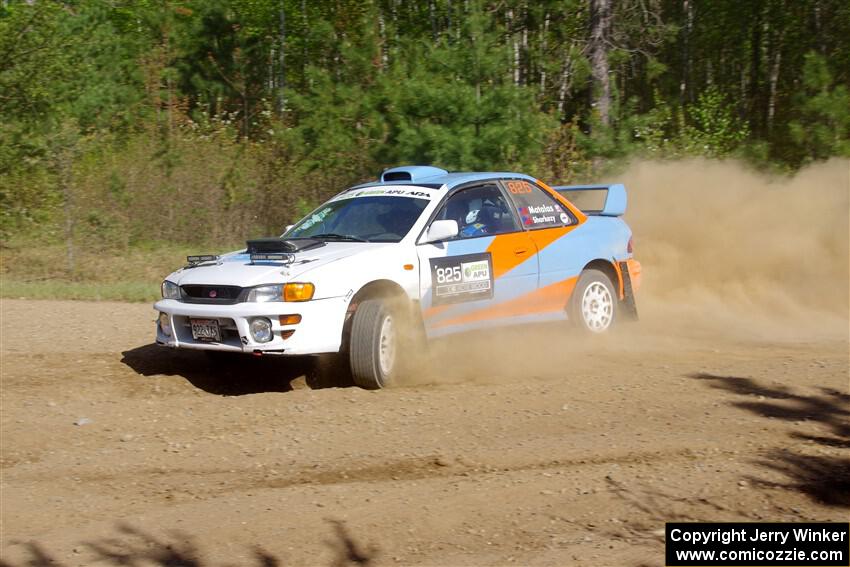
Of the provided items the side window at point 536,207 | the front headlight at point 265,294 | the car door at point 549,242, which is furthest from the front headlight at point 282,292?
the side window at point 536,207

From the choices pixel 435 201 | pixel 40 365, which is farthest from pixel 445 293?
pixel 40 365

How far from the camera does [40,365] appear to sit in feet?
28.2

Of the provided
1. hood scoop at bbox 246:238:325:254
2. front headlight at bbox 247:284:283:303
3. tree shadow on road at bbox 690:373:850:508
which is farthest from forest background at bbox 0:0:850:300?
tree shadow on road at bbox 690:373:850:508

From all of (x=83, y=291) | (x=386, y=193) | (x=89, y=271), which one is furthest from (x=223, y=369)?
(x=89, y=271)

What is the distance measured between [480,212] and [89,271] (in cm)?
862

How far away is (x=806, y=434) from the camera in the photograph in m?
6.09

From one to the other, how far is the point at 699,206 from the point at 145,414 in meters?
8.26

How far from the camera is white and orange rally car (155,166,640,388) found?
7.27 metres

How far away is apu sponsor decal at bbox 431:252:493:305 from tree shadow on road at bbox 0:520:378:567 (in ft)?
10.8

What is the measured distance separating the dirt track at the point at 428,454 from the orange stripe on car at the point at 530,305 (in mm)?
228

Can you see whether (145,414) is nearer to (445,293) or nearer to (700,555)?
(445,293)

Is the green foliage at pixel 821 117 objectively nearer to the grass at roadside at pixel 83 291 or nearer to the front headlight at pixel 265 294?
the grass at roadside at pixel 83 291

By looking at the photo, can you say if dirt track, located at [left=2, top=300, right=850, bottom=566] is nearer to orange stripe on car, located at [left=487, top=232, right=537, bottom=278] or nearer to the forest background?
orange stripe on car, located at [left=487, top=232, right=537, bottom=278]

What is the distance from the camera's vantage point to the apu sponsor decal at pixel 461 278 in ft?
26.2
